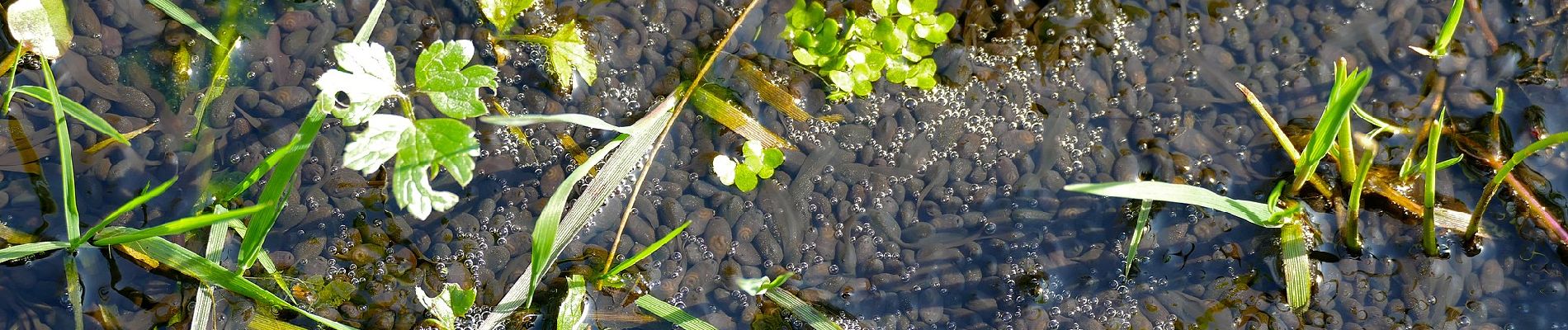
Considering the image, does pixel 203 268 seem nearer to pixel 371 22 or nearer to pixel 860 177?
pixel 371 22

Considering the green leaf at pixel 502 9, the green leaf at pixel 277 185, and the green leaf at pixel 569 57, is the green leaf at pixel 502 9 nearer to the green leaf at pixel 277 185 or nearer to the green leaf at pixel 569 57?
the green leaf at pixel 569 57

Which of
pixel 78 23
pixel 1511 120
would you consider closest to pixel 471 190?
pixel 78 23

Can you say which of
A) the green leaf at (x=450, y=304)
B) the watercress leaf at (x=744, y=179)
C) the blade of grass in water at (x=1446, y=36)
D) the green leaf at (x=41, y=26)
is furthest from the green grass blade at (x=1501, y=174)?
the green leaf at (x=41, y=26)

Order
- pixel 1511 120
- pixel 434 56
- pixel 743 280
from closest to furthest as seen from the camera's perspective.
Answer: pixel 434 56, pixel 743 280, pixel 1511 120

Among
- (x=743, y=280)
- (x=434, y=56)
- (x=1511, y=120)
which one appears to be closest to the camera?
(x=434, y=56)

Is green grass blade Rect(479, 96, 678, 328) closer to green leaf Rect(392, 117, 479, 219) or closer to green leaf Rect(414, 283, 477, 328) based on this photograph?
green leaf Rect(414, 283, 477, 328)

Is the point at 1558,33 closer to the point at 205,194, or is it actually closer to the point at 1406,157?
the point at 1406,157
